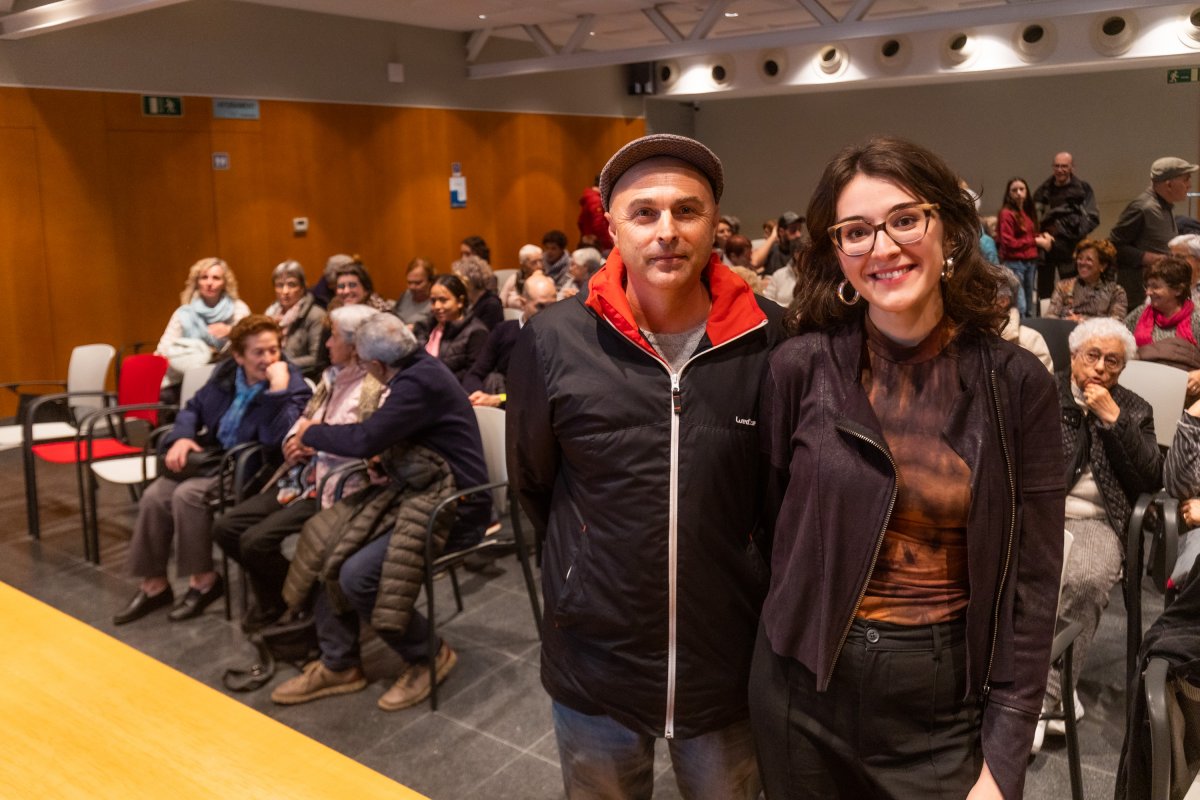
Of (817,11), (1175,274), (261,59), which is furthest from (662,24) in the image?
(1175,274)

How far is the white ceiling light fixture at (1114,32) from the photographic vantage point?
9094mm

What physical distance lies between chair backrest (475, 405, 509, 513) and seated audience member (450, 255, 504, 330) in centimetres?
184

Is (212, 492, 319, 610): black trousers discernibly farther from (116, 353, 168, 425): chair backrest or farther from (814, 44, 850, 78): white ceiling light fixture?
(814, 44, 850, 78): white ceiling light fixture

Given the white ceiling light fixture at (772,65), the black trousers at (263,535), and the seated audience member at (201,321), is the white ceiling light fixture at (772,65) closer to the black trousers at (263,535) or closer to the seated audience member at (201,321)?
the seated audience member at (201,321)

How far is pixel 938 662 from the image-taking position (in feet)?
4.39

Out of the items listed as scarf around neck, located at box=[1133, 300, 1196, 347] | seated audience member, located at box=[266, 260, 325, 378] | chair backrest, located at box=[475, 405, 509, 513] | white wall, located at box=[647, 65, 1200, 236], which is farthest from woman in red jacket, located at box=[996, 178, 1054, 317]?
chair backrest, located at box=[475, 405, 509, 513]

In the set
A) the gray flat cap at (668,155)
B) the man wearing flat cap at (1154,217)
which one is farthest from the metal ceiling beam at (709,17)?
the gray flat cap at (668,155)

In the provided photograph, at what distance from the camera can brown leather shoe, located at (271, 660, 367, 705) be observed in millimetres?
3363

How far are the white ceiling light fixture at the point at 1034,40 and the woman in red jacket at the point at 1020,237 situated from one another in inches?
55.9

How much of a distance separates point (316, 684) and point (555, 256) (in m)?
5.86

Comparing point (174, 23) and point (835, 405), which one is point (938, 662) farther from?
point (174, 23)

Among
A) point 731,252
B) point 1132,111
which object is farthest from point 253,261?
point 1132,111

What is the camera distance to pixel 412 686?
3371mm

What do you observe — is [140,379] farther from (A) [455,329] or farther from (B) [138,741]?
(B) [138,741]
